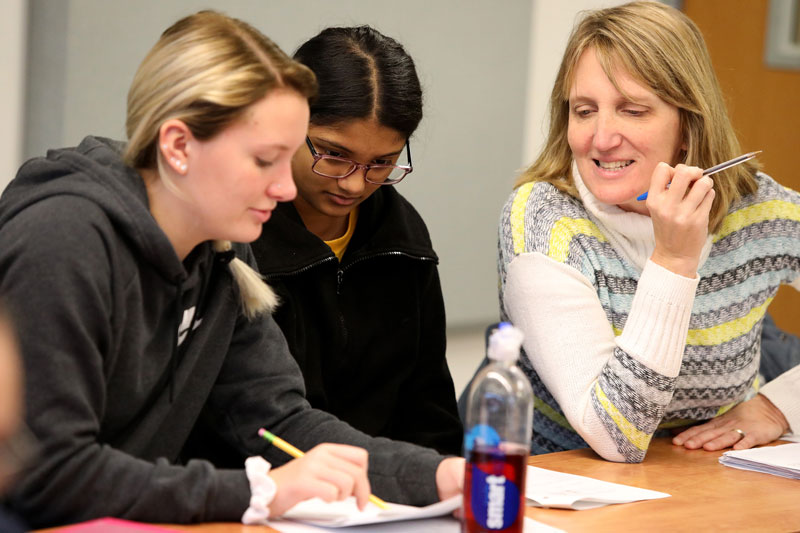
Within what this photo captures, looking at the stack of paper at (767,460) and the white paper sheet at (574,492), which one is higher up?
the white paper sheet at (574,492)

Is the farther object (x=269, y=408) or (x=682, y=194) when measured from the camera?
(x=682, y=194)

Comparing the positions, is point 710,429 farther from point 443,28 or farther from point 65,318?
point 443,28

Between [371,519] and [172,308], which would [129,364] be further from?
[371,519]

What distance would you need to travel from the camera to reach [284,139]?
3.98 ft

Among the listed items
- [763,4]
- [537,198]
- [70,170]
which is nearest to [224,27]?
[70,170]

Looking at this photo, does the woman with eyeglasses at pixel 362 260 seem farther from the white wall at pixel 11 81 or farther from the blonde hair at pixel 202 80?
the white wall at pixel 11 81

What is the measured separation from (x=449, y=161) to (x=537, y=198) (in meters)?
1.47

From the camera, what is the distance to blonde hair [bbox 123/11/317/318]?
1170mm

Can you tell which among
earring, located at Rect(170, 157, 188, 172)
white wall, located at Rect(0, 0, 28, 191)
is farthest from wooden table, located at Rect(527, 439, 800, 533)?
white wall, located at Rect(0, 0, 28, 191)

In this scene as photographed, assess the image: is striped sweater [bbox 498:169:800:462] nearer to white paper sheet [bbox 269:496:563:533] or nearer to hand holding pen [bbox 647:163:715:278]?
hand holding pen [bbox 647:163:715:278]

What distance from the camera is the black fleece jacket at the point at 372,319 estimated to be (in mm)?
1726

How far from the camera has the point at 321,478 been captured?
1.11 meters

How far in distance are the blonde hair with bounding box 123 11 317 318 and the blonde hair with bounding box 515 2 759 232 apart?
0.75m

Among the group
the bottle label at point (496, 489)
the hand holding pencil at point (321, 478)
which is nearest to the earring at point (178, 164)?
the hand holding pencil at point (321, 478)
